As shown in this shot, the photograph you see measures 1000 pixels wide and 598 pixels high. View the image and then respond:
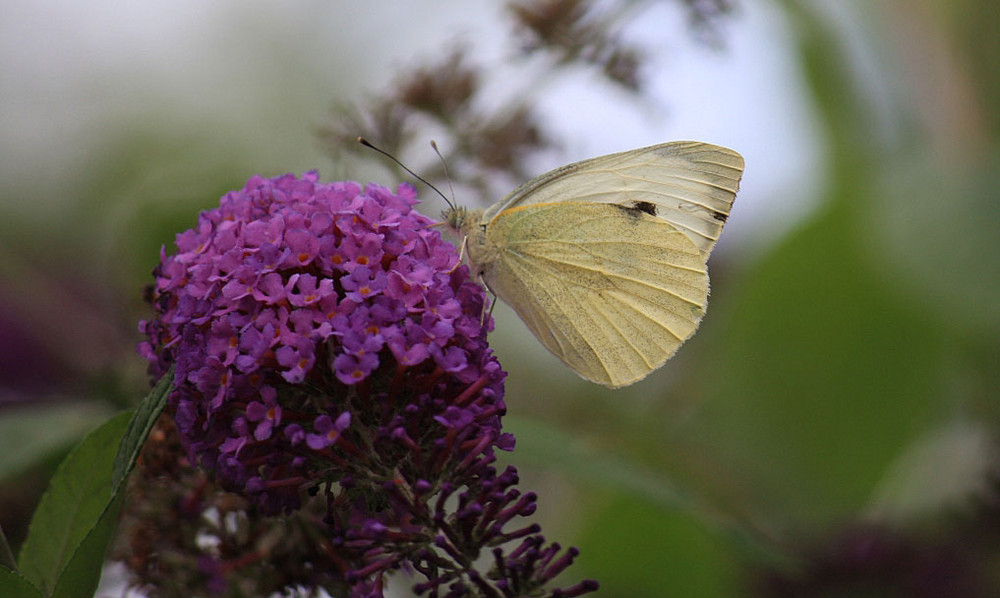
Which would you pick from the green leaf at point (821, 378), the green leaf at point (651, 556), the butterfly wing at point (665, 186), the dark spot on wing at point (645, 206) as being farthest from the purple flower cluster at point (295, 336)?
the green leaf at point (821, 378)

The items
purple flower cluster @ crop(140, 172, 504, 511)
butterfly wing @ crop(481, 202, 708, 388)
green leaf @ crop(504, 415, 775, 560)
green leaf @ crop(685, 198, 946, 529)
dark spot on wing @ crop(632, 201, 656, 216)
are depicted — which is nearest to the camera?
purple flower cluster @ crop(140, 172, 504, 511)

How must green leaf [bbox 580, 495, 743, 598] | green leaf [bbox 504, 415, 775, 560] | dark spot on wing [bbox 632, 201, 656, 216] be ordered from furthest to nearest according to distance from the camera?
green leaf [bbox 580, 495, 743, 598] < dark spot on wing [bbox 632, 201, 656, 216] < green leaf [bbox 504, 415, 775, 560]

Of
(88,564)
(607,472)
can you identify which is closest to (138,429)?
(88,564)

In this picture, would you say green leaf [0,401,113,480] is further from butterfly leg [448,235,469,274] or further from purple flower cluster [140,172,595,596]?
butterfly leg [448,235,469,274]

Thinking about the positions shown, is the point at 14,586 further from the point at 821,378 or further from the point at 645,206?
the point at 821,378

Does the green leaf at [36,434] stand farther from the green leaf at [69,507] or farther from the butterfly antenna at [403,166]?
the butterfly antenna at [403,166]

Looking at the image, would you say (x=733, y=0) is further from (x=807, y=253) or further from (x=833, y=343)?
(x=833, y=343)

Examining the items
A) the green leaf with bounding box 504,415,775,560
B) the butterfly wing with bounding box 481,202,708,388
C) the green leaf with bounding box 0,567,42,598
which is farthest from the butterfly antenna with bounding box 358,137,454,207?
the green leaf with bounding box 0,567,42,598
